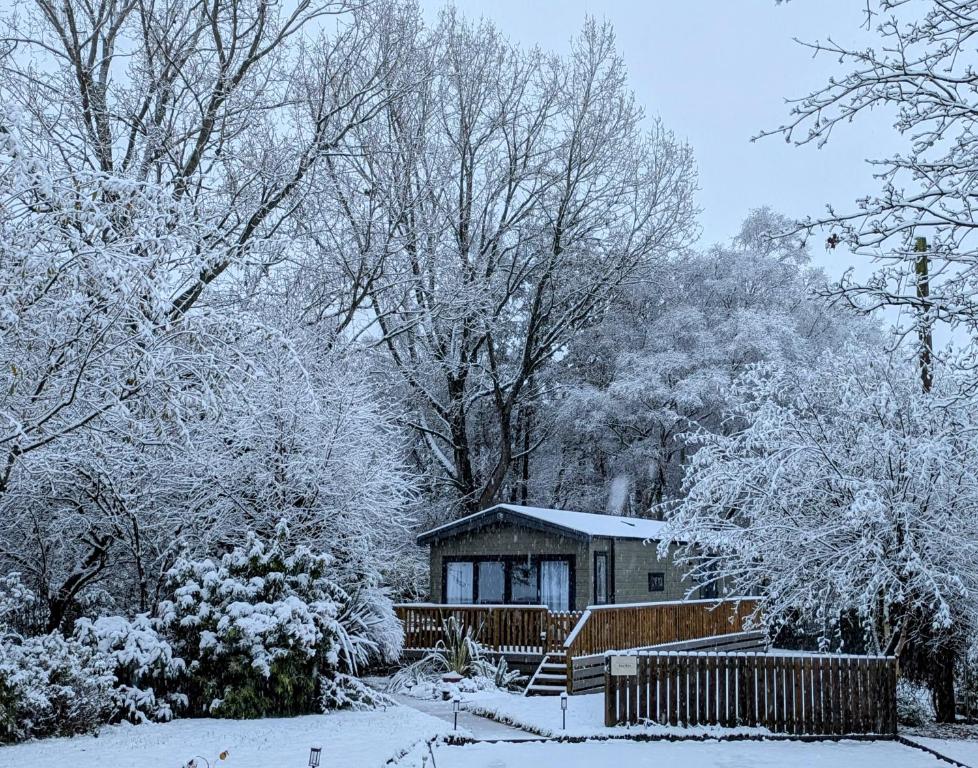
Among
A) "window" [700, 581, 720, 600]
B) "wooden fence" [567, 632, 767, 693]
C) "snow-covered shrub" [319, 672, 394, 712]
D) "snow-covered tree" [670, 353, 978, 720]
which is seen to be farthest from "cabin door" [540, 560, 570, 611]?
"snow-covered shrub" [319, 672, 394, 712]

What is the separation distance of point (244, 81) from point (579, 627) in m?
11.2

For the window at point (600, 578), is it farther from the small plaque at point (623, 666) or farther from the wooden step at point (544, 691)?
the small plaque at point (623, 666)

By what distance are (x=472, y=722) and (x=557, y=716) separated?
4.15ft

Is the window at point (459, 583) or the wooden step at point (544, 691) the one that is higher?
the window at point (459, 583)

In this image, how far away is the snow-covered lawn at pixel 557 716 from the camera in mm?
12984

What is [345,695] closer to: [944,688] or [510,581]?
[510,581]

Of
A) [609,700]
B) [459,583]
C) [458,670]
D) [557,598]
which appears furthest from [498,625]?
[609,700]

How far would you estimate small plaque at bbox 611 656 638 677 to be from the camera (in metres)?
13.2

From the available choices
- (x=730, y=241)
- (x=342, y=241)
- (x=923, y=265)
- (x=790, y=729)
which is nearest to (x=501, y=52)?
(x=342, y=241)

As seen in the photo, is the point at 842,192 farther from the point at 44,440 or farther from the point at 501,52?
the point at 501,52

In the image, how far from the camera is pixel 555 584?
69.2 feet

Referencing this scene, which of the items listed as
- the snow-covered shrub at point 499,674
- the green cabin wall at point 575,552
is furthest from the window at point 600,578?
the snow-covered shrub at point 499,674

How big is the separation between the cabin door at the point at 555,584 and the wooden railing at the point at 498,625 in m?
1.73

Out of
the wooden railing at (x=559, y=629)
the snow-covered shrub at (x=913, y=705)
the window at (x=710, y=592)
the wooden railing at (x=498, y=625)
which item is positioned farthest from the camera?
the window at (x=710, y=592)
